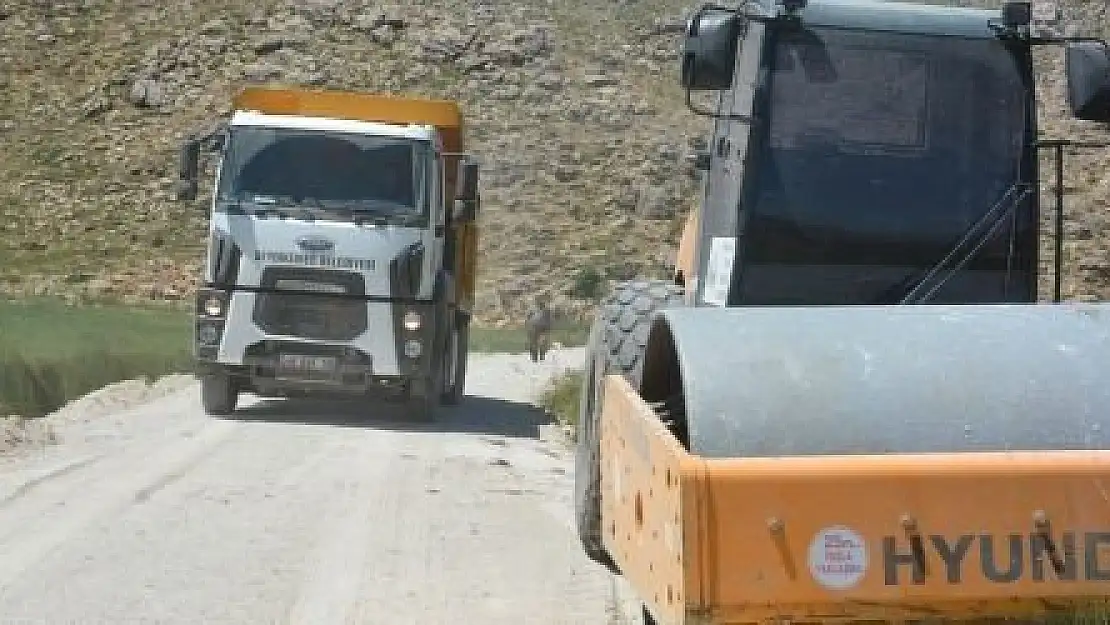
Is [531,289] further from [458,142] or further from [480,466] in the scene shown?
[480,466]

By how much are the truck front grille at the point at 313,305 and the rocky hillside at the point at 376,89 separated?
27.9 metres

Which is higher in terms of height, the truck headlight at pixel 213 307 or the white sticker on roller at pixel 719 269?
the white sticker on roller at pixel 719 269

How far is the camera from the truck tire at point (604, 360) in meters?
7.96

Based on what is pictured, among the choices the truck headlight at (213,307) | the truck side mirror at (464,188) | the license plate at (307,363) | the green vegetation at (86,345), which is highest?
the truck side mirror at (464,188)

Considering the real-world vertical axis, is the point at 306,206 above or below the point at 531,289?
above

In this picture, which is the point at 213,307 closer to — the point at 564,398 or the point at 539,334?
the point at 564,398

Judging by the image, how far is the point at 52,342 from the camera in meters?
30.7

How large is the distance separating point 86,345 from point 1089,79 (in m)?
24.4

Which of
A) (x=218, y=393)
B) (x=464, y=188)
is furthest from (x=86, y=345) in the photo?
(x=464, y=188)

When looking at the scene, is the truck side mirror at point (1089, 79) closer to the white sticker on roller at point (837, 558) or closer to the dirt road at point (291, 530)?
the dirt road at point (291, 530)

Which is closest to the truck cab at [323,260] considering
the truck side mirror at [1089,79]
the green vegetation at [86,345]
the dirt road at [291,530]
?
the dirt road at [291,530]

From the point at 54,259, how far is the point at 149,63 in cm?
1195

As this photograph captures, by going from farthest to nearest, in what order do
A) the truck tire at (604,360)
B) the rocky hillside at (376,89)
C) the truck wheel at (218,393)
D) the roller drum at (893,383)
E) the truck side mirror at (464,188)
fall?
the rocky hillside at (376,89)
the truck side mirror at (464,188)
the truck wheel at (218,393)
the truck tire at (604,360)
the roller drum at (893,383)

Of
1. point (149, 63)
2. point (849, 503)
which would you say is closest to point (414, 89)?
point (149, 63)
